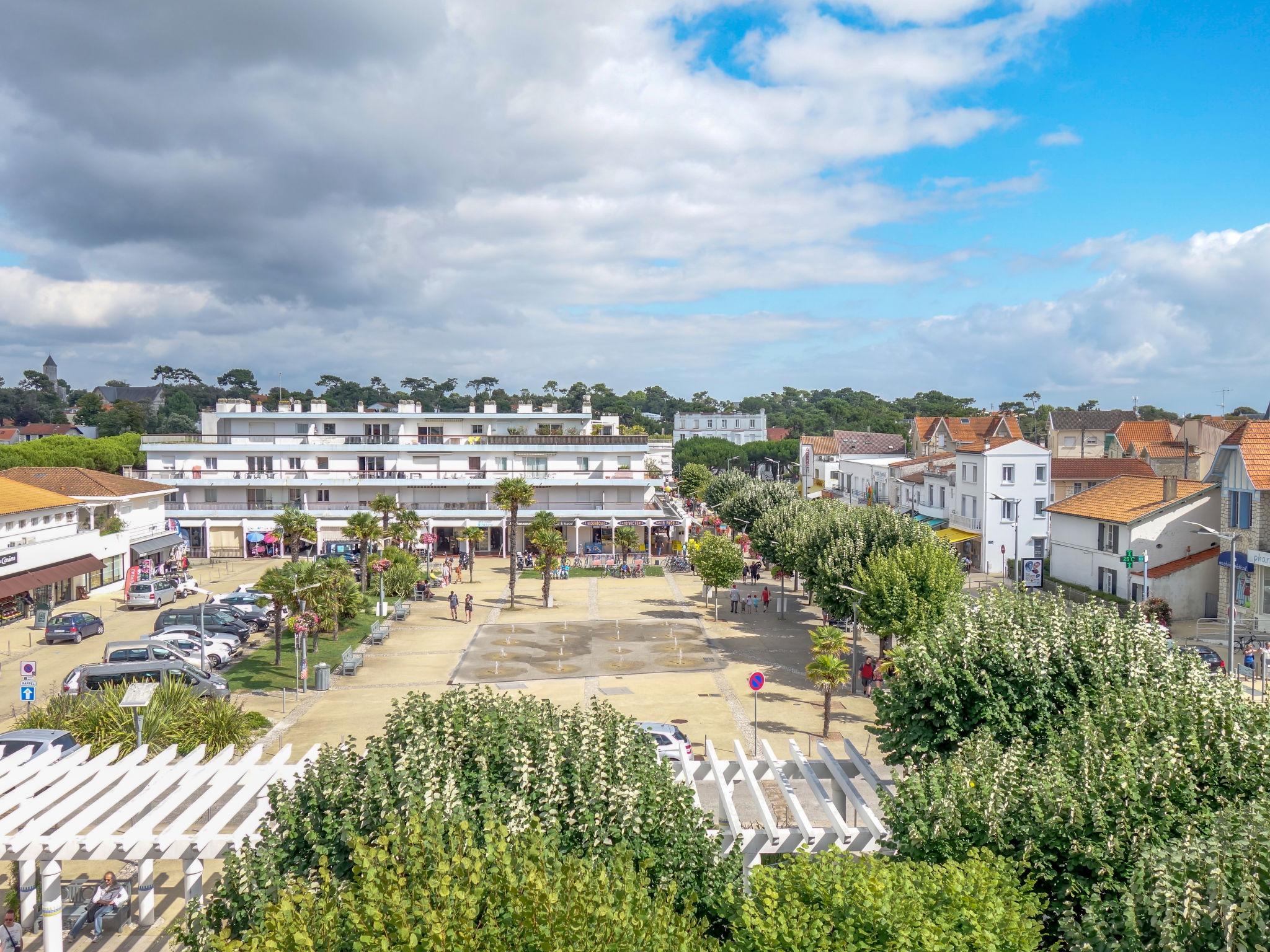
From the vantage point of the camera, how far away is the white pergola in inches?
577

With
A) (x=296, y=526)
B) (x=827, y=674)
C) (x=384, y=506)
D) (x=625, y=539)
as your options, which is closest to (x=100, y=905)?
(x=827, y=674)

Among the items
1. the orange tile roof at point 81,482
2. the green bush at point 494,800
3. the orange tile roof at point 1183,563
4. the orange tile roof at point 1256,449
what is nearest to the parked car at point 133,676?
the green bush at point 494,800

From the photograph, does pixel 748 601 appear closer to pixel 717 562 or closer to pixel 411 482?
pixel 717 562

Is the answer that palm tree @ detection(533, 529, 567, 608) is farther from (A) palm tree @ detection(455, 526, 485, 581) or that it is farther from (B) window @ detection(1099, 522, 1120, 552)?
(B) window @ detection(1099, 522, 1120, 552)

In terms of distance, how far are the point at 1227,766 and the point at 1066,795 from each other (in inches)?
114

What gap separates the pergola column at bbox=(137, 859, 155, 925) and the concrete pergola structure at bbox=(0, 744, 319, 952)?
2cm

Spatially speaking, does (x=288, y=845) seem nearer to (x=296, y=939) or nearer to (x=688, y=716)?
(x=296, y=939)

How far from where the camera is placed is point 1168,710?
13.6 m

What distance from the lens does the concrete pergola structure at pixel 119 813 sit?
44.3 ft

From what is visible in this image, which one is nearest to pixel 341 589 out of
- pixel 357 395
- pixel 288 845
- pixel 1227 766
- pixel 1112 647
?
pixel 288 845

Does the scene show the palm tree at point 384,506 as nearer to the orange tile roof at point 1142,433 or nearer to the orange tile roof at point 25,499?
the orange tile roof at point 25,499

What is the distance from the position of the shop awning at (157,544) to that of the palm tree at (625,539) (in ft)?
98.4

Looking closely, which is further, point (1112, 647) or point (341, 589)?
point (341, 589)

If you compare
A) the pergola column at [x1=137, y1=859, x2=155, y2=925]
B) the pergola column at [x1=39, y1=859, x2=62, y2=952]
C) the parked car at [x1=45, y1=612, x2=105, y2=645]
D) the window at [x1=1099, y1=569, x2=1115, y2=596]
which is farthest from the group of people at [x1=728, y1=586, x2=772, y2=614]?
the pergola column at [x1=39, y1=859, x2=62, y2=952]
